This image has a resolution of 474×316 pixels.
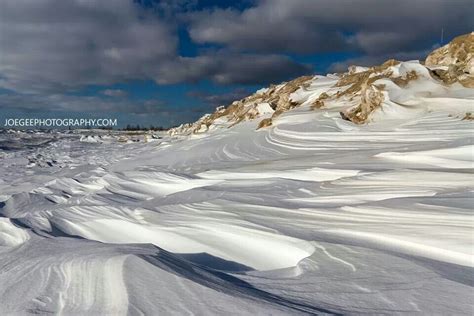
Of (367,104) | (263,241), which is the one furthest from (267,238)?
(367,104)

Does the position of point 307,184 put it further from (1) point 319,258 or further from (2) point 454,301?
(2) point 454,301

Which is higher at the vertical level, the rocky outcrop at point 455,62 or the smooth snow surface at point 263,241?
the rocky outcrop at point 455,62

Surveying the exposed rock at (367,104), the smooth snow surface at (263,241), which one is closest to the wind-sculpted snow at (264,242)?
the smooth snow surface at (263,241)

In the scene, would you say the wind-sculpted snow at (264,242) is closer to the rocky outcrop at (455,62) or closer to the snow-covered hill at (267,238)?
the snow-covered hill at (267,238)

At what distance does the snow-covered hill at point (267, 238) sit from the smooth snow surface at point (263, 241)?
11mm

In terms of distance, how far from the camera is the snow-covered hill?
83.5 inches

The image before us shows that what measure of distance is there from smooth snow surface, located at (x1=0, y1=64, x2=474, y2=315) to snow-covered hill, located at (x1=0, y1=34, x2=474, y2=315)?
0.01 m

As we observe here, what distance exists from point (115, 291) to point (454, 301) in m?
1.65

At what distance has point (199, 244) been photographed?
346 centimetres

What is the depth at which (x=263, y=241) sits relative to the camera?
10.8 feet

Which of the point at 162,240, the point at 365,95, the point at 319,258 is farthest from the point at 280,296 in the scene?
the point at 365,95

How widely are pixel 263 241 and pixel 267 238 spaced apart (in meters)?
0.04

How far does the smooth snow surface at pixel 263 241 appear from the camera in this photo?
6.93ft

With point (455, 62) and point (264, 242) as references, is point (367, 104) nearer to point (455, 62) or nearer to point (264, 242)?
point (455, 62)
